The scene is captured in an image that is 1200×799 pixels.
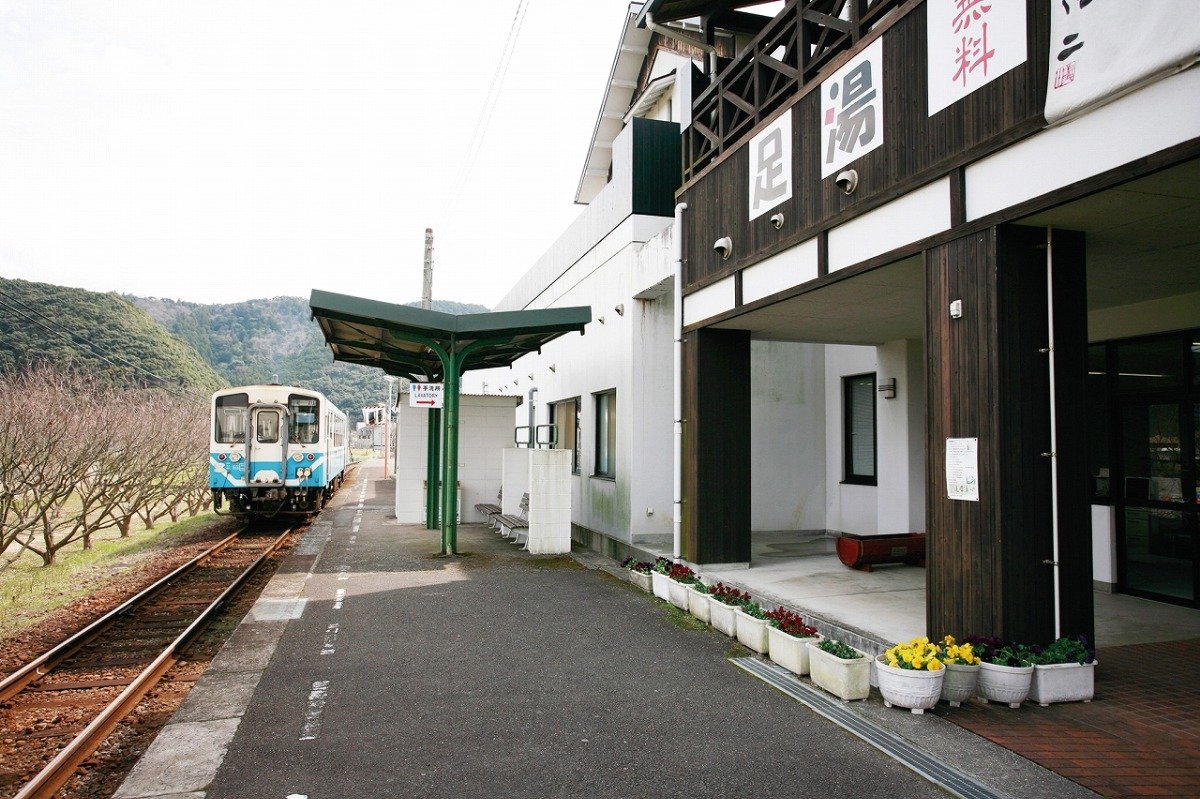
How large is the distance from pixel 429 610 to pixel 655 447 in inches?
178

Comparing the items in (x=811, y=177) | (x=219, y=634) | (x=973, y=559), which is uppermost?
(x=811, y=177)

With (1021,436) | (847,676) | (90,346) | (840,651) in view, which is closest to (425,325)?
(840,651)

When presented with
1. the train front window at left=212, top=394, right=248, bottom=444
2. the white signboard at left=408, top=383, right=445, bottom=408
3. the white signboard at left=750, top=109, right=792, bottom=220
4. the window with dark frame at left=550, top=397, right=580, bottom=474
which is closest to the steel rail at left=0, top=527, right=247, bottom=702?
the white signboard at left=408, top=383, right=445, bottom=408

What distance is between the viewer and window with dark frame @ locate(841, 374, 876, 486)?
34.4ft

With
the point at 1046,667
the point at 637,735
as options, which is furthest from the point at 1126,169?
the point at 637,735

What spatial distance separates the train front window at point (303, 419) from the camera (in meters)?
15.9

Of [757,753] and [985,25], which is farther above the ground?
[985,25]

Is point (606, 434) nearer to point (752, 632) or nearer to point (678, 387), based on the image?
point (678, 387)

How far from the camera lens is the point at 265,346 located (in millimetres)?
116000

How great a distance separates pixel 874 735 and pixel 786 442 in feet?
24.8

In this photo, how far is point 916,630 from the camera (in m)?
5.66

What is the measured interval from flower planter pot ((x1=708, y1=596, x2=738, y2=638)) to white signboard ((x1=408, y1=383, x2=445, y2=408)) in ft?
21.5

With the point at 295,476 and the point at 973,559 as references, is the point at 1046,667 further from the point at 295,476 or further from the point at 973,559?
the point at 295,476

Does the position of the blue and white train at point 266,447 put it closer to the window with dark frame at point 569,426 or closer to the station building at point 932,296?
the window with dark frame at point 569,426
